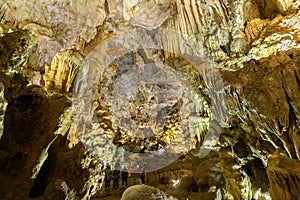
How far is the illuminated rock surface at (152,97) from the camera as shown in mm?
3531

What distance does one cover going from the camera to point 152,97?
1288 cm

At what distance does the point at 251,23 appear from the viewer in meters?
6.18

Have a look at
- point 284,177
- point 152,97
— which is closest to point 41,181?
point 284,177

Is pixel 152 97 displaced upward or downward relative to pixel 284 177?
upward

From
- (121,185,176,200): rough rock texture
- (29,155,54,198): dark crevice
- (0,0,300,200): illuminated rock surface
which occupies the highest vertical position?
(0,0,300,200): illuminated rock surface

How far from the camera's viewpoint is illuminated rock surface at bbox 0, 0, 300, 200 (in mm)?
3531

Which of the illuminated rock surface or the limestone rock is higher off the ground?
the illuminated rock surface

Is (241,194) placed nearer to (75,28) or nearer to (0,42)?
(0,42)

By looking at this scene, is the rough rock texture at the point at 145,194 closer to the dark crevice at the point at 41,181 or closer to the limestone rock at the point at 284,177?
the dark crevice at the point at 41,181

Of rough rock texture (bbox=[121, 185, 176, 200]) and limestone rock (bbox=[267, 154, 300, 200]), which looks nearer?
rough rock texture (bbox=[121, 185, 176, 200])

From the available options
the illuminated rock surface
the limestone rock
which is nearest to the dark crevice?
the illuminated rock surface

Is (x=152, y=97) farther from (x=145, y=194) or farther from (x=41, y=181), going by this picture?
(x=145, y=194)

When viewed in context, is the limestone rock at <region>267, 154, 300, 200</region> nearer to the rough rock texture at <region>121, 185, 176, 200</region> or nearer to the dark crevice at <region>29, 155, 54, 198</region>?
the rough rock texture at <region>121, 185, 176, 200</region>

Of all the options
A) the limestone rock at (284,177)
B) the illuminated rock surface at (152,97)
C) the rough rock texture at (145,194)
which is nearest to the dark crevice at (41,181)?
the illuminated rock surface at (152,97)
